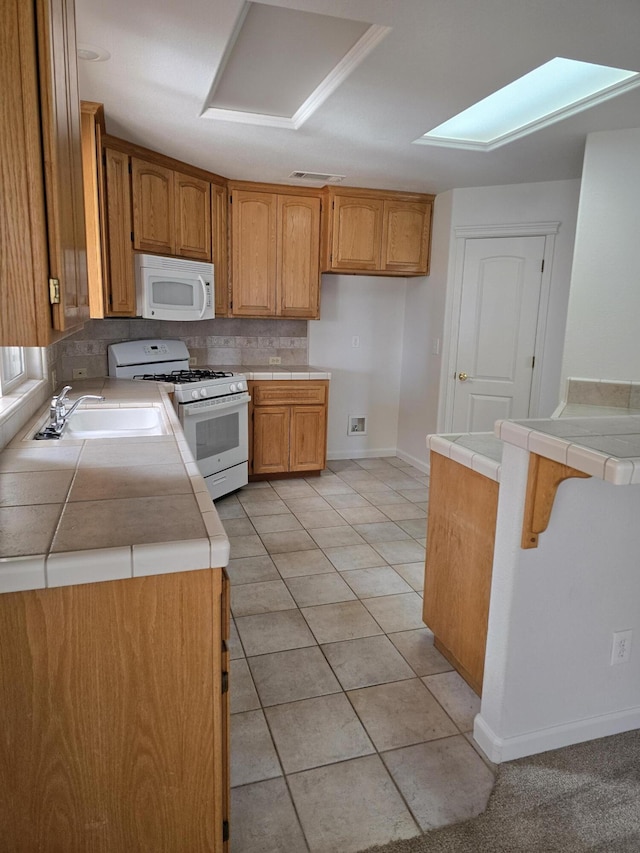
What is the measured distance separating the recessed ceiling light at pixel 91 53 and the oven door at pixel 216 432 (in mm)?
1894

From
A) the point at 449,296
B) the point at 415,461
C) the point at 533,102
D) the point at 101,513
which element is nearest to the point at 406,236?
the point at 449,296

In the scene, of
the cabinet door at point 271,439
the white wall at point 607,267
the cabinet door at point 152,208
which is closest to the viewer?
the white wall at point 607,267

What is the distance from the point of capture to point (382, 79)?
7.86 feet

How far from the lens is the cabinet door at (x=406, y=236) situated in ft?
15.3

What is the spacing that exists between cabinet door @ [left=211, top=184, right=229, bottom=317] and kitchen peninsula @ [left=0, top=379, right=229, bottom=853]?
3.37 meters

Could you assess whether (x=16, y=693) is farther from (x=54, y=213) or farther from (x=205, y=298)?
(x=205, y=298)

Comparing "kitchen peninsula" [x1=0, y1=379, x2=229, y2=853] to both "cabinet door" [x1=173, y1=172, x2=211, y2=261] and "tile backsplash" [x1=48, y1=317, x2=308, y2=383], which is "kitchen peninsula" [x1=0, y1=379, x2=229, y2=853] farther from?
"cabinet door" [x1=173, y1=172, x2=211, y2=261]

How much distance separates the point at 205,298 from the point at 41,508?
3.08m

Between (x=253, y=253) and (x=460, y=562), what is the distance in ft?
10.5

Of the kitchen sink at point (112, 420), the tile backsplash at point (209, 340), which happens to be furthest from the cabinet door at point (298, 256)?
the kitchen sink at point (112, 420)

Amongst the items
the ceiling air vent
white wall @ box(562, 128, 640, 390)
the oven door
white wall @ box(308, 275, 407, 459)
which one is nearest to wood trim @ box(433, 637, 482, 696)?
white wall @ box(562, 128, 640, 390)

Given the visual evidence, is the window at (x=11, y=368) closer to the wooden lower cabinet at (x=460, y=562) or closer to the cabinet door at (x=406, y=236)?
the wooden lower cabinet at (x=460, y=562)

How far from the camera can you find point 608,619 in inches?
73.1

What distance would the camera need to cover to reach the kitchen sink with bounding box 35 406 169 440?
2.51m
